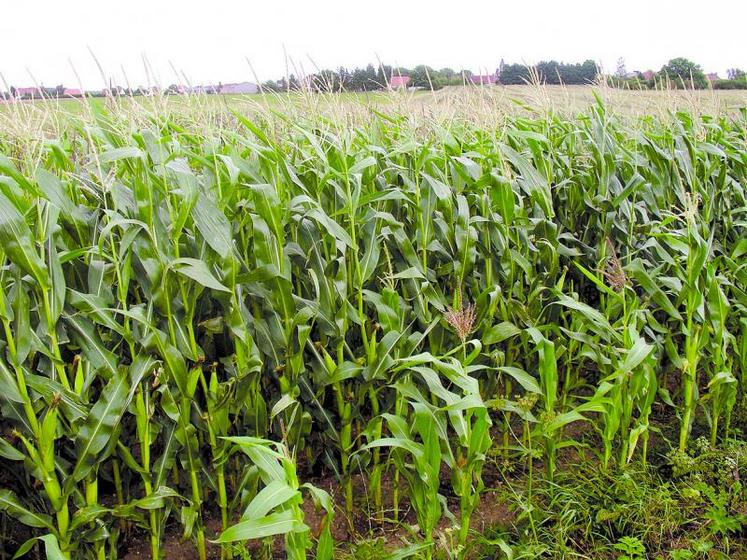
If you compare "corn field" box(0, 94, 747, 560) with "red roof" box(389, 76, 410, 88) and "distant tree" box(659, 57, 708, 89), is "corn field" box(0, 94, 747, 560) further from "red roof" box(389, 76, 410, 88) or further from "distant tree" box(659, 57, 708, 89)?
"distant tree" box(659, 57, 708, 89)

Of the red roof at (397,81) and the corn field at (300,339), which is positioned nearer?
the corn field at (300,339)

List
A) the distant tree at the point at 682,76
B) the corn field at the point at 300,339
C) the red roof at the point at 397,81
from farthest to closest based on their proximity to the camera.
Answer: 1. the distant tree at the point at 682,76
2. the red roof at the point at 397,81
3. the corn field at the point at 300,339

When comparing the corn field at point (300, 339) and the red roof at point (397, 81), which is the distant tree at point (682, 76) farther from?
the red roof at point (397, 81)

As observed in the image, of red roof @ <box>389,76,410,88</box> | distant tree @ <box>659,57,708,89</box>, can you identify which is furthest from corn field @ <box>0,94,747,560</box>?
distant tree @ <box>659,57,708,89</box>

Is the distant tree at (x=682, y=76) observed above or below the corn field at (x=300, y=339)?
above

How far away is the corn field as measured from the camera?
98.7 inches

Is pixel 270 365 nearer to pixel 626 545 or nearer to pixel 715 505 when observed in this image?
pixel 626 545

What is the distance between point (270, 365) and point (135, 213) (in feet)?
3.05

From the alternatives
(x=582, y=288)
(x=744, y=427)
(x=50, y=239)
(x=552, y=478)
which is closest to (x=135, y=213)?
(x=50, y=239)

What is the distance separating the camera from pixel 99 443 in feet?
8.14

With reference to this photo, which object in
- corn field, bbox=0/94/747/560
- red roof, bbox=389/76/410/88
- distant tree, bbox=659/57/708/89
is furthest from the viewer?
distant tree, bbox=659/57/708/89

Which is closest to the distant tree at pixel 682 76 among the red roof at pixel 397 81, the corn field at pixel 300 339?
the corn field at pixel 300 339

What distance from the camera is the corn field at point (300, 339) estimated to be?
2.51m

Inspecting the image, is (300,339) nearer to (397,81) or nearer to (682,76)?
(397,81)
